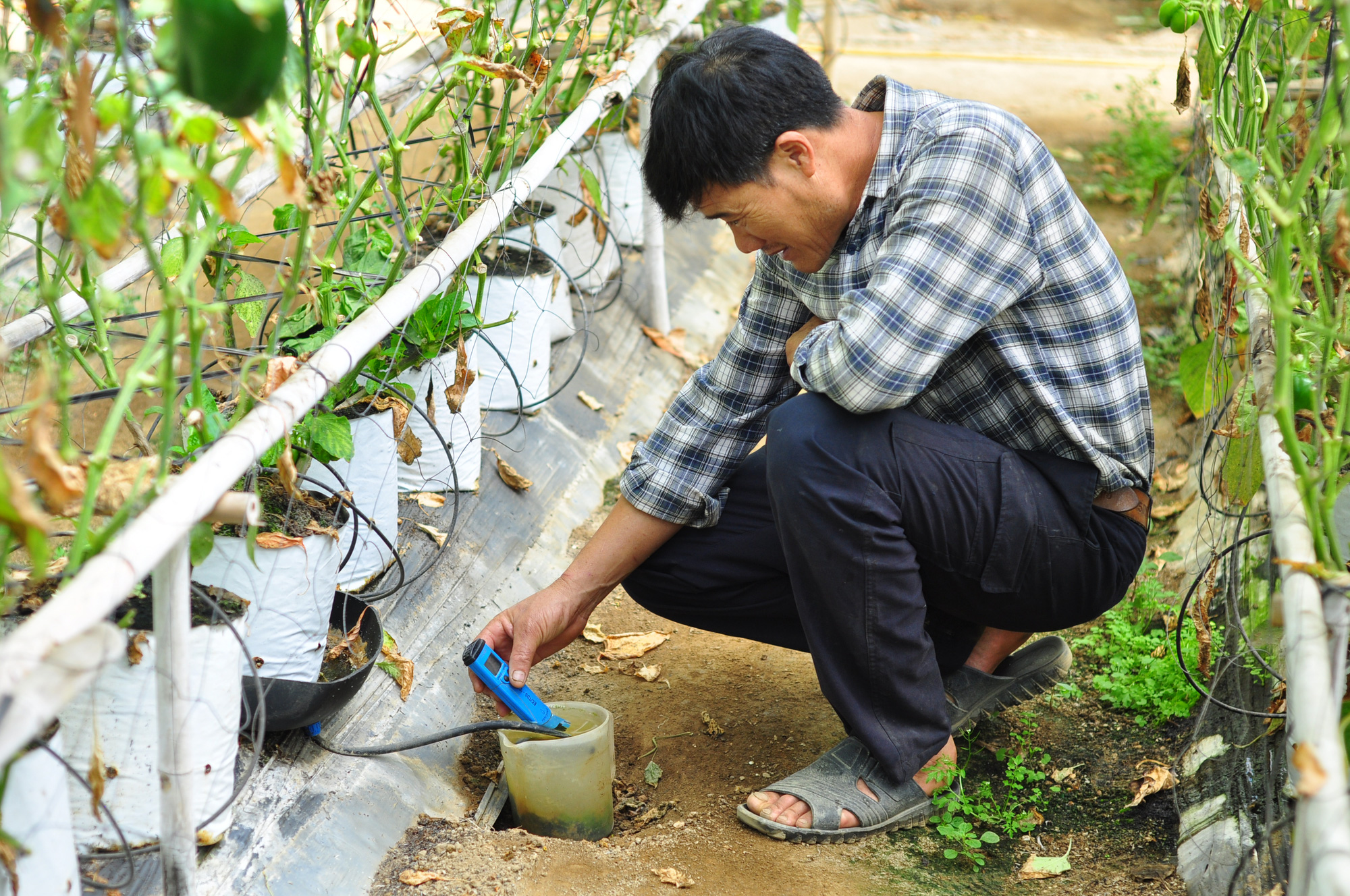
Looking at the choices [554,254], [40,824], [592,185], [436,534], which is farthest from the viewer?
[554,254]

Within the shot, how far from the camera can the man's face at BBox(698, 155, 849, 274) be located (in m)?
1.79

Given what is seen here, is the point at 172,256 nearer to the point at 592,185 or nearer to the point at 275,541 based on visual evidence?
the point at 275,541

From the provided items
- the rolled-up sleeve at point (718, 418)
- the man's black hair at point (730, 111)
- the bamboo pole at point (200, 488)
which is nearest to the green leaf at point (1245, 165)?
the man's black hair at point (730, 111)

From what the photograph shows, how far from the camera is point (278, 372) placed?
1.46m

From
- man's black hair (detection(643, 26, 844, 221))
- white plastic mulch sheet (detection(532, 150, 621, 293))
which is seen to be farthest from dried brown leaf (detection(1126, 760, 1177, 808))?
white plastic mulch sheet (detection(532, 150, 621, 293))

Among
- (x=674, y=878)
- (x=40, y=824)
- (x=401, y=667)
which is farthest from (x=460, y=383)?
(x=40, y=824)

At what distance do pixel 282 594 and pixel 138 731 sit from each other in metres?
0.30

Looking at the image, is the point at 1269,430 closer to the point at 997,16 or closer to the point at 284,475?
the point at 284,475

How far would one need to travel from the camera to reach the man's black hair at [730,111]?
68.9 inches

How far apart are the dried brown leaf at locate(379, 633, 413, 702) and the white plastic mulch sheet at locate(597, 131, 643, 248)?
176 cm

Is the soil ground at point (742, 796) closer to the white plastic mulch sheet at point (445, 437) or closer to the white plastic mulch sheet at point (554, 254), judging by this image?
the white plastic mulch sheet at point (445, 437)

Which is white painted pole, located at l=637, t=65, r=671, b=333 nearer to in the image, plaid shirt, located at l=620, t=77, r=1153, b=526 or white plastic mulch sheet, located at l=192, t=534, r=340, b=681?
plaid shirt, located at l=620, t=77, r=1153, b=526

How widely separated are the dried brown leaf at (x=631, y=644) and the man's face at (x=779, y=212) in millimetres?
993

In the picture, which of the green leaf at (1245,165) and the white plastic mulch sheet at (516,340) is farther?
the white plastic mulch sheet at (516,340)
